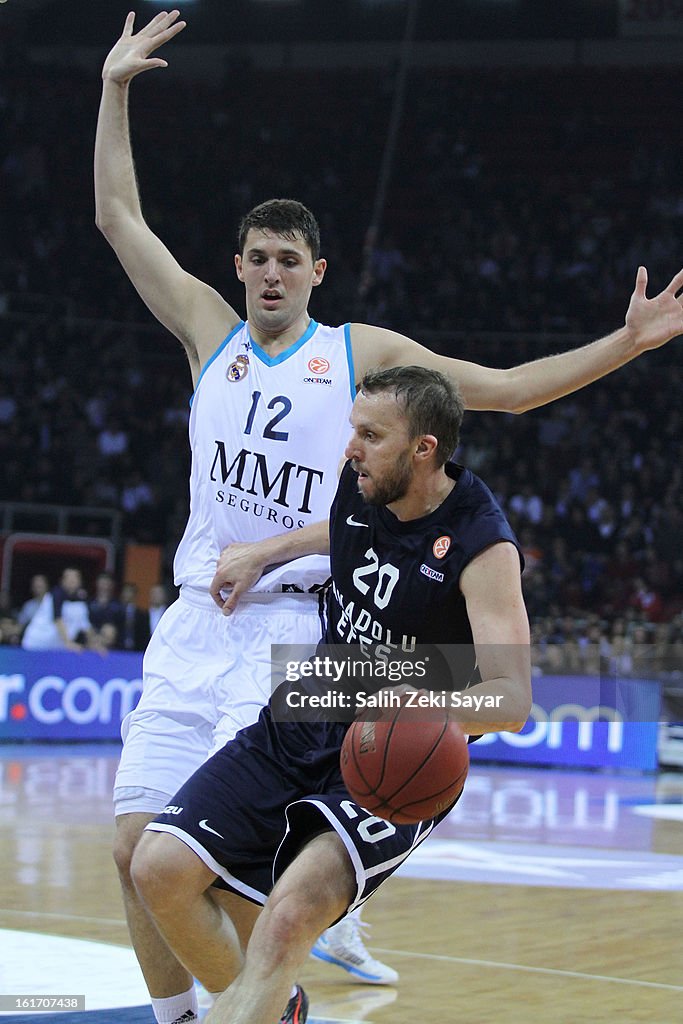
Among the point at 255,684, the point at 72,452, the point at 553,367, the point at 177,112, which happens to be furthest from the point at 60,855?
the point at 177,112

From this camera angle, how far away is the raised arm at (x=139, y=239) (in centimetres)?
Result: 475

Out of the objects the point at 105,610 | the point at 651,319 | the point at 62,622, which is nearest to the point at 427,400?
the point at 651,319

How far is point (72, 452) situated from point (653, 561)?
29.3 feet

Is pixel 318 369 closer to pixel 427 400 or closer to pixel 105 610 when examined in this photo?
pixel 427 400

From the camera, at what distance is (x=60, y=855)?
8.55 metres

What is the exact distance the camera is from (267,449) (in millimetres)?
4418

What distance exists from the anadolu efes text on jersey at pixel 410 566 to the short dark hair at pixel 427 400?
0.16 m

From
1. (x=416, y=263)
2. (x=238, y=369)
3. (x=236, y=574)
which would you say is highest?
(x=416, y=263)

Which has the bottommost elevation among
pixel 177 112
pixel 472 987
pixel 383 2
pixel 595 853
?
pixel 595 853

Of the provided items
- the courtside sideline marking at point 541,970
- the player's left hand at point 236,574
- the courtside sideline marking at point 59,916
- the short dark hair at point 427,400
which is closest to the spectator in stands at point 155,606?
the courtside sideline marking at point 59,916

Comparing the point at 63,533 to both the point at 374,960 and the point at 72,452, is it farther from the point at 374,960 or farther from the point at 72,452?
the point at 374,960

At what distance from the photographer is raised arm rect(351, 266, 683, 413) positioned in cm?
427

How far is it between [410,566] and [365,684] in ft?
1.28

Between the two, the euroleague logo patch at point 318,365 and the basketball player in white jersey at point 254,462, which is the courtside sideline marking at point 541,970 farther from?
the euroleague logo patch at point 318,365
